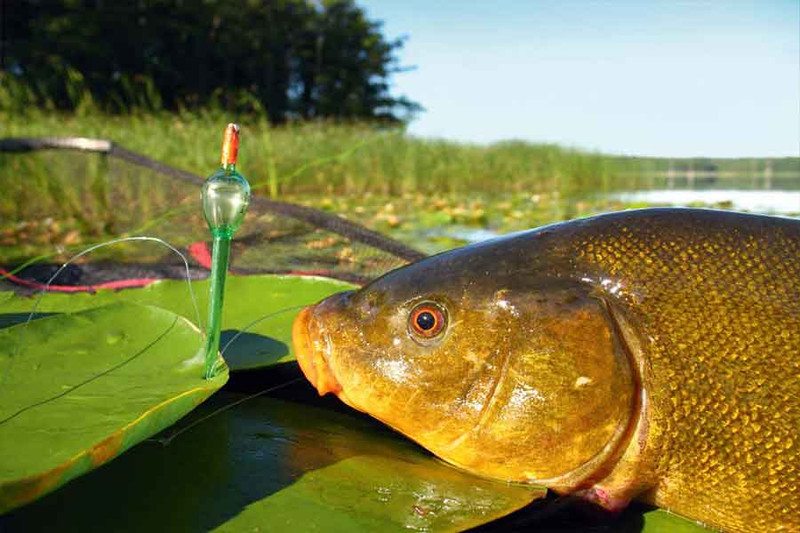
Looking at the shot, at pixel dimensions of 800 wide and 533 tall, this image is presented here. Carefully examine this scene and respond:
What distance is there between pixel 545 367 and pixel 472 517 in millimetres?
286

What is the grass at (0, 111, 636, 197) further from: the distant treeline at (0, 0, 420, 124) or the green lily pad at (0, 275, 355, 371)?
the distant treeline at (0, 0, 420, 124)

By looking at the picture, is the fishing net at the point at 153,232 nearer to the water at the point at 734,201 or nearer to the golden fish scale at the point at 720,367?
the golden fish scale at the point at 720,367

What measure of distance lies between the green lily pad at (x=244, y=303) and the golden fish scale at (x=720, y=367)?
2.63 feet

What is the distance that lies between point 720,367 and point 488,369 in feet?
1.34

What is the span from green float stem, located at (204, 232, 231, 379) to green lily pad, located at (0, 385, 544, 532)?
166mm

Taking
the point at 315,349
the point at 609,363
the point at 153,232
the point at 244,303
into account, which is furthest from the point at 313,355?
the point at 153,232

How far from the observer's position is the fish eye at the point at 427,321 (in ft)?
4.25

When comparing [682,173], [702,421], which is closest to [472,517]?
[702,421]

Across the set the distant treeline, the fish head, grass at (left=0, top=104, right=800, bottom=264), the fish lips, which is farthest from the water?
the distant treeline

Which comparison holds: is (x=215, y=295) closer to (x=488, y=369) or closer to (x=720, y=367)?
(x=488, y=369)

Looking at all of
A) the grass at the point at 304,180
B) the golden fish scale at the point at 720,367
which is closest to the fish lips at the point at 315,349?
the golden fish scale at the point at 720,367

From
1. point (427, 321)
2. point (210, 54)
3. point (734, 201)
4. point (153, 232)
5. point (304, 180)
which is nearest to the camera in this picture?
point (427, 321)

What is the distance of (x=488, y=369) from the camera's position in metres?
1.25

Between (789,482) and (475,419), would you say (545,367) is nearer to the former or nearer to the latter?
(475,419)
